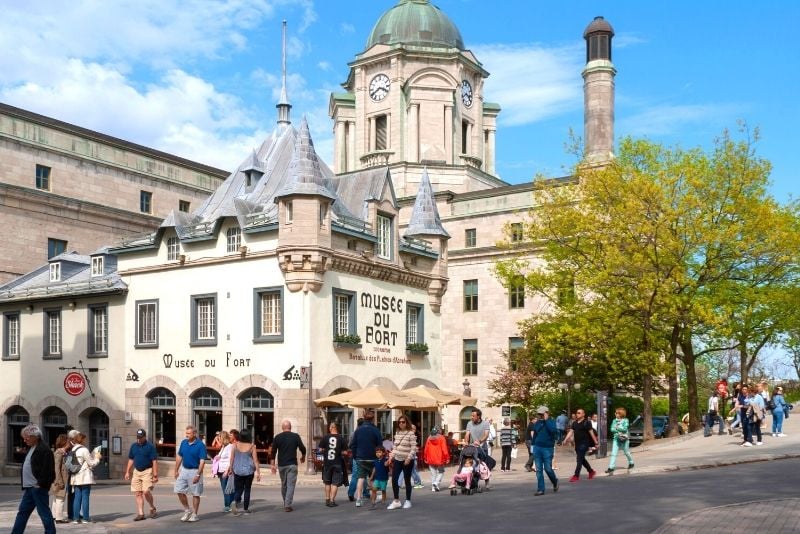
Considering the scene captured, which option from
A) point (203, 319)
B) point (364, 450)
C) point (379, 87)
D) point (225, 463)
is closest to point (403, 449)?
point (364, 450)

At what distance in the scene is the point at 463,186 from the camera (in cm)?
6228

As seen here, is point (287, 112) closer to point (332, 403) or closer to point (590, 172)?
point (590, 172)

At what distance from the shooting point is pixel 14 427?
133 feet

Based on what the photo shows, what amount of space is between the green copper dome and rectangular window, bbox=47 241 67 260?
2605 cm

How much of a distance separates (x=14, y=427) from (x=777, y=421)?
30.2 m

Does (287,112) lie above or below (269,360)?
above

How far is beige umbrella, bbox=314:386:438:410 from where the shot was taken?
29547mm

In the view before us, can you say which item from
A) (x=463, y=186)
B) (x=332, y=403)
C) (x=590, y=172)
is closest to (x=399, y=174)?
(x=463, y=186)

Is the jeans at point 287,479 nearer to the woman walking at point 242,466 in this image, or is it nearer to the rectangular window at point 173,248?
the woman walking at point 242,466

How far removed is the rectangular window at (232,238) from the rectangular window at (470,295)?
2543 cm

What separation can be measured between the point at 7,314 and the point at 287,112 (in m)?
14.9

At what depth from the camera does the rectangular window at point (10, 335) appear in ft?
133

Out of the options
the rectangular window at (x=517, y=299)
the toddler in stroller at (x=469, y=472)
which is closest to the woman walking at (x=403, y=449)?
the toddler in stroller at (x=469, y=472)

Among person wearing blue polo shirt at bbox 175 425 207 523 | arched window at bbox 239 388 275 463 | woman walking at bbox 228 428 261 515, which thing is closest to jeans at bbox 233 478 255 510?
woman walking at bbox 228 428 261 515
